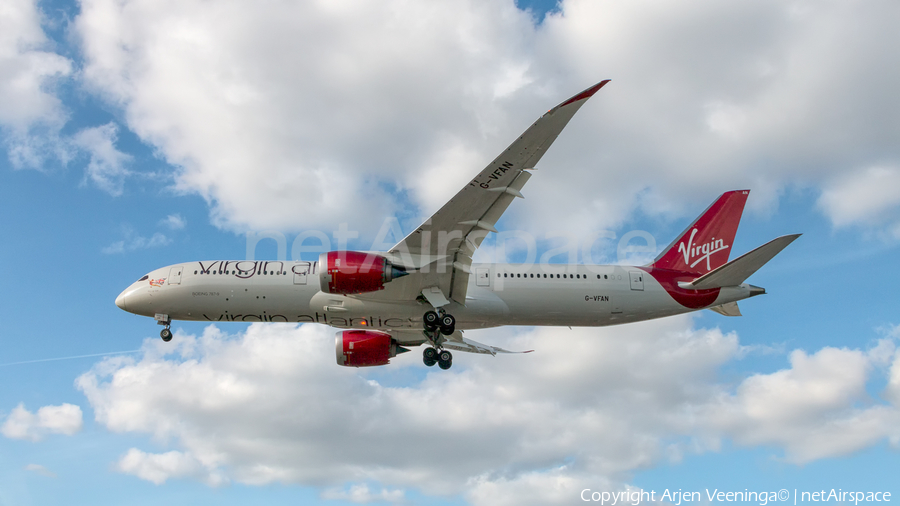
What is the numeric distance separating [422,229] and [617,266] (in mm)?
11086

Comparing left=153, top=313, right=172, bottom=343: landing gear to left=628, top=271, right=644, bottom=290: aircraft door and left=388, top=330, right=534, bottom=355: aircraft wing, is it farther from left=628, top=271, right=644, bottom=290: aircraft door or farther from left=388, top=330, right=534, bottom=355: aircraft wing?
left=628, top=271, right=644, bottom=290: aircraft door

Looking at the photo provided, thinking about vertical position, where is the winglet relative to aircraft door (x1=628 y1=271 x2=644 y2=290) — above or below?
Answer: above

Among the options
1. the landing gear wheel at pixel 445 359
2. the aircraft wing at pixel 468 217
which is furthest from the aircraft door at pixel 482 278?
the landing gear wheel at pixel 445 359

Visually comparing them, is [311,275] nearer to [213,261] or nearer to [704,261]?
[213,261]

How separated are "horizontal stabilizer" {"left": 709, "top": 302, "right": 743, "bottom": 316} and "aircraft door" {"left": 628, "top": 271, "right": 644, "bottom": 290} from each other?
3.99m

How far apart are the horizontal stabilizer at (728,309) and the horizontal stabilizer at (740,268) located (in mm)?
1917

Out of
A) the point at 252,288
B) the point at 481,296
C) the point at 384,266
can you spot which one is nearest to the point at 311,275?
the point at 252,288

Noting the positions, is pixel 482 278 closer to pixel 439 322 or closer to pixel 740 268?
pixel 439 322

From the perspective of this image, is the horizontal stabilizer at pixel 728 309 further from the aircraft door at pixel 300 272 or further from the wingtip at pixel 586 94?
the aircraft door at pixel 300 272

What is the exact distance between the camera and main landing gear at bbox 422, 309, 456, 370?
31062 mm

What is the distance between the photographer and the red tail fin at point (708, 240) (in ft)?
115

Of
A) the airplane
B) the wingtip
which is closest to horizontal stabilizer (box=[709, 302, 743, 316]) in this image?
the airplane

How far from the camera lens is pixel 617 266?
33.8m

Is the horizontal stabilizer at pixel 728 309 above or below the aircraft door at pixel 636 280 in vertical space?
below
